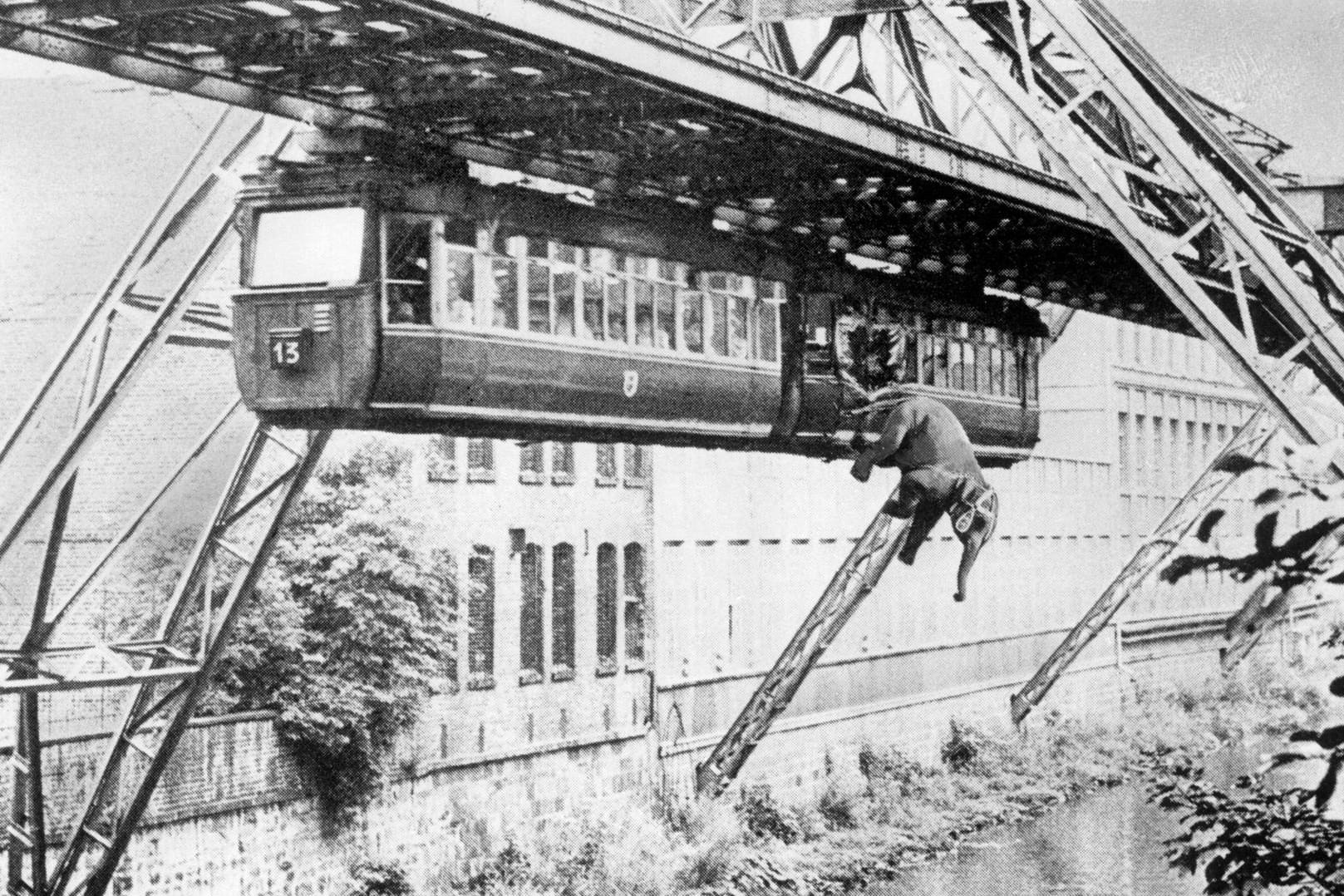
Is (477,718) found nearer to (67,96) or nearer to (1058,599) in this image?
(67,96)

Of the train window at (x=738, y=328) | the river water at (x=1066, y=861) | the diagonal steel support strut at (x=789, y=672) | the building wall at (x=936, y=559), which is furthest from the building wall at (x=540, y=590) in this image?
the train window at (x=738, y=328)

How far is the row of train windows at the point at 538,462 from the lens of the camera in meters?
25.7

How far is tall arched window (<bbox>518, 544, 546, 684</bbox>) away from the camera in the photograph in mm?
28047

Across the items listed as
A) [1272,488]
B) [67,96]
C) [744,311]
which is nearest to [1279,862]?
[1272,488]

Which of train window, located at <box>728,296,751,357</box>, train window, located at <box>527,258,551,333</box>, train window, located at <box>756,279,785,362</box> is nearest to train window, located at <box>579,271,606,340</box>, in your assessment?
train window, located at <box>527,258,551,333</box>

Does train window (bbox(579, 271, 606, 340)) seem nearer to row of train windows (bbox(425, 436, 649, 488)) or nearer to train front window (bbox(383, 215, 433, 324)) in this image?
train front window (bbox(383, 215, 433, 324))

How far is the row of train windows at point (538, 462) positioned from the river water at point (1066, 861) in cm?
705

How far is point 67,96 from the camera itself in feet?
96.3

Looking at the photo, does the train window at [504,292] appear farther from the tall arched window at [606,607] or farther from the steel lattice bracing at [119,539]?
the tall arched window at [606,607]

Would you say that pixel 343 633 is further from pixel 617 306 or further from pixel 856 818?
pixel 856 818

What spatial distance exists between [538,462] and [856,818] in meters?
9.83

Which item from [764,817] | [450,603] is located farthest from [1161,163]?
[764,817]

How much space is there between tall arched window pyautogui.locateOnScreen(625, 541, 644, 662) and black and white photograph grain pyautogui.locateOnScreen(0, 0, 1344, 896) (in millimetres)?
67

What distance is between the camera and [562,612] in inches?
1141
